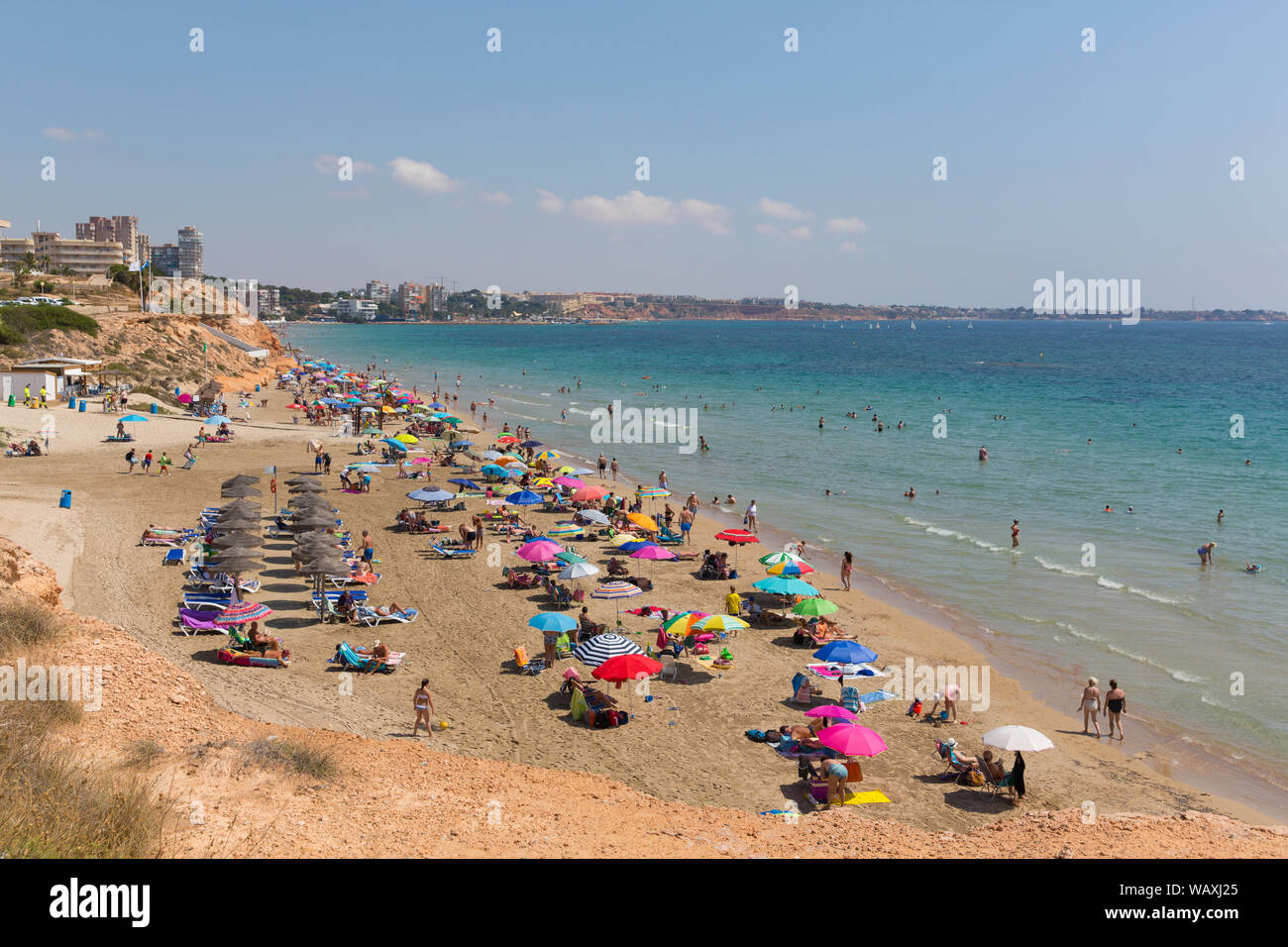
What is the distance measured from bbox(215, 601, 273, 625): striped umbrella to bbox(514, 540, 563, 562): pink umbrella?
5.67 meters

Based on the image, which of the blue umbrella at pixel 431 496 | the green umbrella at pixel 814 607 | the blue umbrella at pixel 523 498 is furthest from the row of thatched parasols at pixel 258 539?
the green umbrella at pixel 814 607

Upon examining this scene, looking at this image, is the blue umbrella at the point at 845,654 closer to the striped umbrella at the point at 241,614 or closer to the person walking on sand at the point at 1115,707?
the person walking on sand at the point at 1115,707

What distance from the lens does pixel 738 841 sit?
9.58 meters

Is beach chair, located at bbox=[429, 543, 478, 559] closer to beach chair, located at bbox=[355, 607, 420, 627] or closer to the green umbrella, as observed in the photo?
beach chair, located at bbox=[355, 607, 420, 627]

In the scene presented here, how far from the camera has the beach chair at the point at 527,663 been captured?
52.0ft

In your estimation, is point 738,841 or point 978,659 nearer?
point 738,841

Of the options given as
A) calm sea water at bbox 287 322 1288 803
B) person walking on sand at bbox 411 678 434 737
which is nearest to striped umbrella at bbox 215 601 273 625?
person walking on sand at bbox 411 678 434 737

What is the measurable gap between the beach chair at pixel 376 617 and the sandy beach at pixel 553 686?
30 cm

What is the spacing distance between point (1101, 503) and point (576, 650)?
82.3ft

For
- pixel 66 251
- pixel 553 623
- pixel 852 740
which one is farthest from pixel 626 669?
pixel 66 251

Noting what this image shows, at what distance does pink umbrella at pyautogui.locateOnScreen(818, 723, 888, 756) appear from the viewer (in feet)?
39.1

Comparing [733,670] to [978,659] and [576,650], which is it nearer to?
[576,650]
